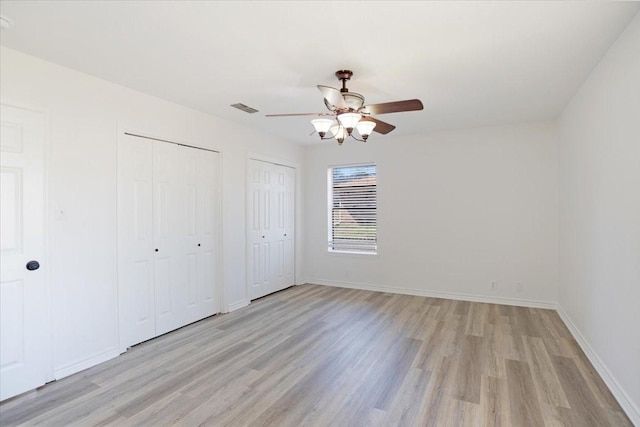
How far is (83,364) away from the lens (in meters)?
→ 2.91

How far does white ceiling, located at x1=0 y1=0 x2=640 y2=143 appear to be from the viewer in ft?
6.68

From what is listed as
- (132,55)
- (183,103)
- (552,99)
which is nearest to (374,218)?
(552,99)

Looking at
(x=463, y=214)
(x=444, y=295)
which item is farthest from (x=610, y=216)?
(x=444, y=295)

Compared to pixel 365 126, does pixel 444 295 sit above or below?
below

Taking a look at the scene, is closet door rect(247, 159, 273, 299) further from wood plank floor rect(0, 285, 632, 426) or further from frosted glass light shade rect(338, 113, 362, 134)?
frosted glass light shade rect(338, 113, 362, 134)

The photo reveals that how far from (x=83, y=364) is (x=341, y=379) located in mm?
2245

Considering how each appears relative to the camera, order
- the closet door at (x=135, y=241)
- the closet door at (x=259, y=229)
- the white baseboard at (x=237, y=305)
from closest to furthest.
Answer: the closet door at (x=135, y=241) < the white baseboard at (x=237, y=305) < the closet door at (x=259, y=229)

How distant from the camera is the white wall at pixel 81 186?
2725 mm

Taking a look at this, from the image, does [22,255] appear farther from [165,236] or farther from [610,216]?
[610,216]

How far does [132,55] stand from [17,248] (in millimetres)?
1722

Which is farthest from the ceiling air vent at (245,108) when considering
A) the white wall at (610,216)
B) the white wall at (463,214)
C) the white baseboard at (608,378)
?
the white baseboard at (608,378)

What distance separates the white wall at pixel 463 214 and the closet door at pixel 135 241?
320 cm

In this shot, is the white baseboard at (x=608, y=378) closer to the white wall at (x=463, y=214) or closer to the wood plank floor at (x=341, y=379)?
the wood plank floor at (x=341, y=379)

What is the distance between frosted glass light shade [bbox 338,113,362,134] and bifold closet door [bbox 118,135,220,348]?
210cm
